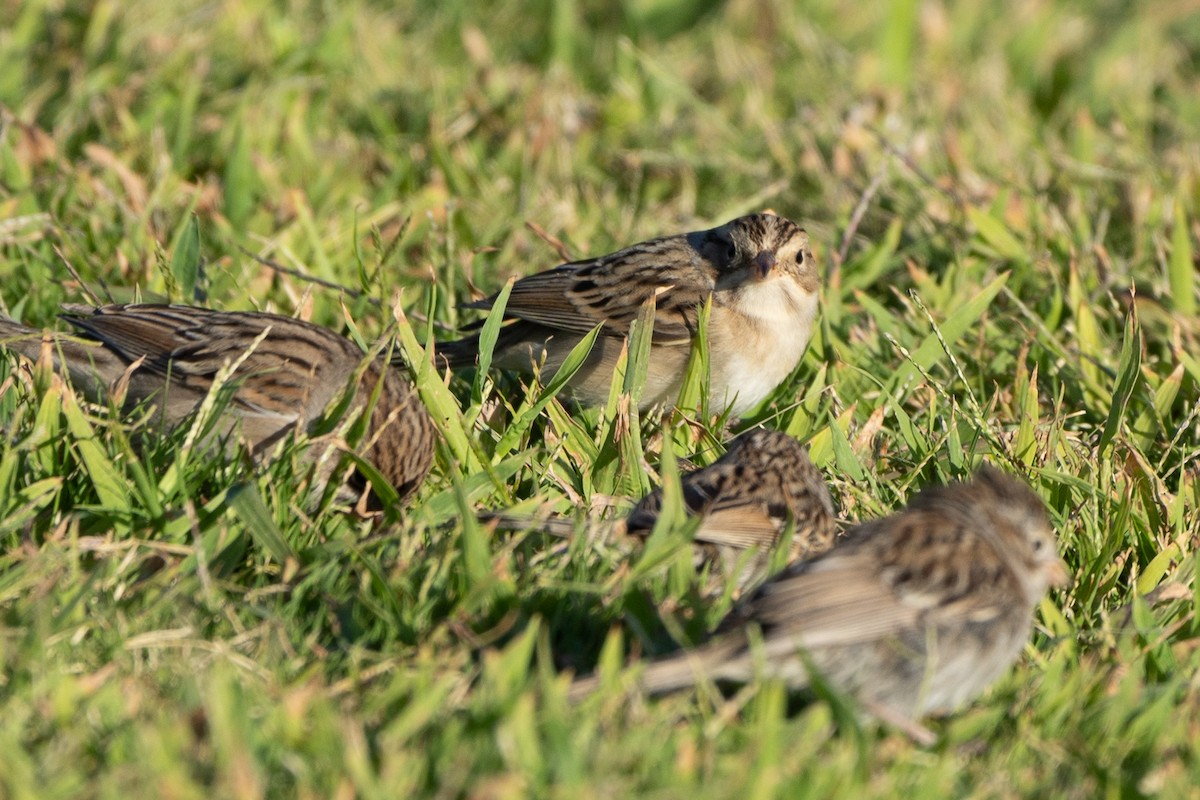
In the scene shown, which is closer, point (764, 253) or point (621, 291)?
→ point (764, 253)

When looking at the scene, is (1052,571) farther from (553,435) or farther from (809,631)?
(553,435)

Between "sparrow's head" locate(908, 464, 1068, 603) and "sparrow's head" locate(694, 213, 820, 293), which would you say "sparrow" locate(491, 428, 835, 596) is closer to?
"sparrow's head" locate(908, 464, 1068, 603)

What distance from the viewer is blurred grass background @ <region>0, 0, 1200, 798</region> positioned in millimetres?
3969

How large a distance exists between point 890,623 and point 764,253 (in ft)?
8.80

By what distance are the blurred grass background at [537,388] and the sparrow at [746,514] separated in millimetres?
178

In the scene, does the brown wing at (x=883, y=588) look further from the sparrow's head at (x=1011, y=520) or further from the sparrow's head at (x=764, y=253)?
the sparrow's head at (x=764, y=253)

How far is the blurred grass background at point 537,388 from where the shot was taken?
13.0ft

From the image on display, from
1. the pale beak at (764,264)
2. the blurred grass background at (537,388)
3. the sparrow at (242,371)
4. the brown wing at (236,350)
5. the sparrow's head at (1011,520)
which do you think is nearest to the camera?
the blurred grass background at (537,388)

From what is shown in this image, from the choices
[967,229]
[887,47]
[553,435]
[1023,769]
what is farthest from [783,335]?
[887,47]

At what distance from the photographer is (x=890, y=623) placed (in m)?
4.38

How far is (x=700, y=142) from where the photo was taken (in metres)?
9.59

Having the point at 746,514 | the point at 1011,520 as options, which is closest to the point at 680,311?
the point at 746,514

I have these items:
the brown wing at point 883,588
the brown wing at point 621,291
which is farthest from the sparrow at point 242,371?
the brown wing at point 883,588

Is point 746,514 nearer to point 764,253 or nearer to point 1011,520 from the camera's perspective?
point 1011,520
